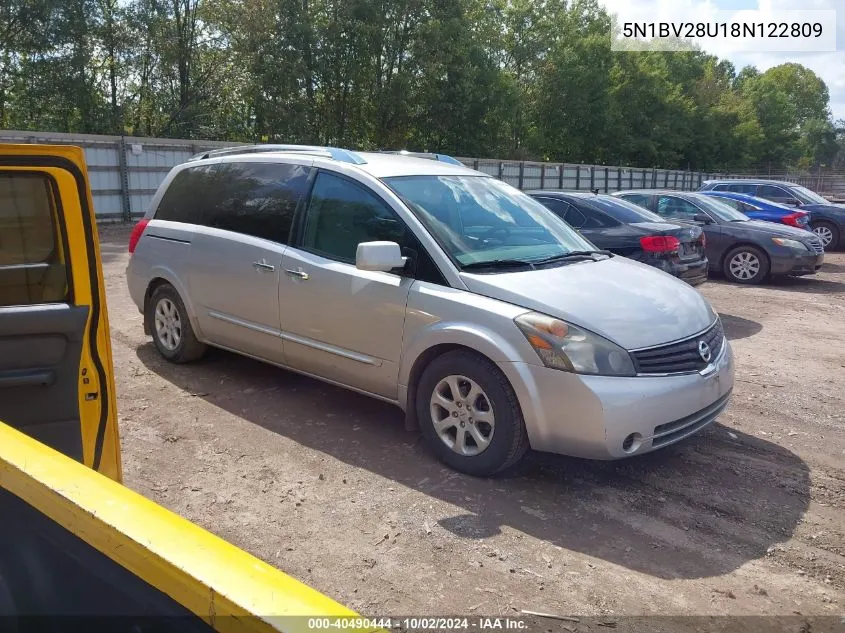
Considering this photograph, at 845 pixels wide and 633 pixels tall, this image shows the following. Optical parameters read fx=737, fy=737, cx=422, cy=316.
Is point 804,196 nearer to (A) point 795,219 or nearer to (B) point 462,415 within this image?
(A) point 795,219

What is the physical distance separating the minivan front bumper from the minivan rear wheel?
895 centimetres

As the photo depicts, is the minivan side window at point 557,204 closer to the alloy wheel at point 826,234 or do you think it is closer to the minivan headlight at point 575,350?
the minivan headlight at point 575,350

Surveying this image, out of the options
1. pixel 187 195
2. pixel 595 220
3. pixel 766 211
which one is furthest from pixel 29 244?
pixel 766 211

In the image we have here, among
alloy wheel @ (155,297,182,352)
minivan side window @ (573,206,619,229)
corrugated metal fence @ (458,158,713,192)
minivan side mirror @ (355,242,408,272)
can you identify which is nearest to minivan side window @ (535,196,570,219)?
minivan side window @ (573,206,619,229)

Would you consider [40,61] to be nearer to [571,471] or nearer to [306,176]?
[306,176]

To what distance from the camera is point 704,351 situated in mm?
4242

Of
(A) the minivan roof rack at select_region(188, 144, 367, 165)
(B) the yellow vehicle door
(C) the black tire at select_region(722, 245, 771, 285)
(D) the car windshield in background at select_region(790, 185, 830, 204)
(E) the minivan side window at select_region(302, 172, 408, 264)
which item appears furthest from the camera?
(D) the car windshield in background at select_region(790, 185, 830, 204)

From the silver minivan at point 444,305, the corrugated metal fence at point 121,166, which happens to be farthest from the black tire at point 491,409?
the corrugated metal fence at point 121,166

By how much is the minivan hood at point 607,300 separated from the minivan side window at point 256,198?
162 cm

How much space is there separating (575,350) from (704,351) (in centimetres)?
91

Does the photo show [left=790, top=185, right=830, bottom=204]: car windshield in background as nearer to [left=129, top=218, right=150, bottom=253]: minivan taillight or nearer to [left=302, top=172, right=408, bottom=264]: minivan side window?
[left=302, top=172, right=408, bottom=264]: minivan side window

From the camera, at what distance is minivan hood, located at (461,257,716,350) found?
3980mm

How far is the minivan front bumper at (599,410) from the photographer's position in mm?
3764

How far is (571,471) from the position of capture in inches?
171
